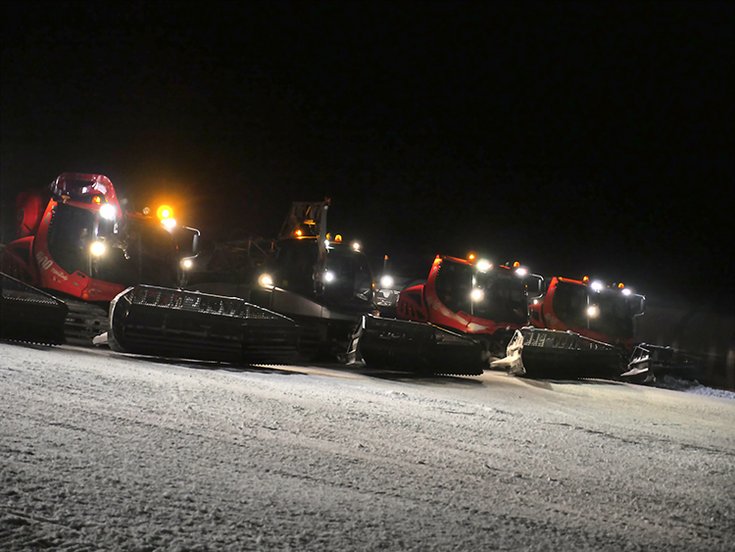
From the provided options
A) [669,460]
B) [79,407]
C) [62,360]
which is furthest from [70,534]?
[62,360]

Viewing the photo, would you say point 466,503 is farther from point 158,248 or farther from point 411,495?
point 158,248

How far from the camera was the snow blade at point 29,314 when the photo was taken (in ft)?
32.5

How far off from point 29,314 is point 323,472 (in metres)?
7.71

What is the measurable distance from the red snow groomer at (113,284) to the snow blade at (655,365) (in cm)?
943

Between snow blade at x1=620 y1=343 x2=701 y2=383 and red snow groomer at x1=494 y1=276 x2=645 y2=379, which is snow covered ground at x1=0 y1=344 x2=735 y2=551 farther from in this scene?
red snow groomer at x1=494 y1=276 x2=645 y2=379

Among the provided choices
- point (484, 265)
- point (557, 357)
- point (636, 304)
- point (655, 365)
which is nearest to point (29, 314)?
point (557, 357)

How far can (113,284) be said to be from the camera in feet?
38.4

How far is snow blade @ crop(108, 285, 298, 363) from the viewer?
9781 mm

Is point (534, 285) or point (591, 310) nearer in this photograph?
point (534, 285)

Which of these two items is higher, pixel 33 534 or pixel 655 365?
pixel 655 365

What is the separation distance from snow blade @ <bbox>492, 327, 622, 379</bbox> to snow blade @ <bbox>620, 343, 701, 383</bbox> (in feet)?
4.75

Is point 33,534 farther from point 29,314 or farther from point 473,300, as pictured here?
point 473,300

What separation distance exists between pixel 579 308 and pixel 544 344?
6.11m

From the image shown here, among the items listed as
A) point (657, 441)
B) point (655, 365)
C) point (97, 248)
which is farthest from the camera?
point (655, 365)
